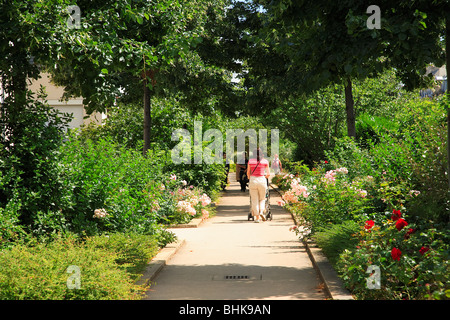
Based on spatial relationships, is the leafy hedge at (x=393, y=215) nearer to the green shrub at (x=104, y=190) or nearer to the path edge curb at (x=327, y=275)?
the path edge curb at (x=327, y=275)

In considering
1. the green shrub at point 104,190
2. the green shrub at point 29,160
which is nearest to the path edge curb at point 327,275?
the green shrub at point 104,190

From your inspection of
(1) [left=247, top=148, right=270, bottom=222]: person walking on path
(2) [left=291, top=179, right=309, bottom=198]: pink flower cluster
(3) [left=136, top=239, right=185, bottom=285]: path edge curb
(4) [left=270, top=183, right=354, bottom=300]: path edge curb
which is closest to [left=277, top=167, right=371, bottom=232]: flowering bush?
(2) [left=291, top=179, right=309, bottom=198]: pink flower cluster

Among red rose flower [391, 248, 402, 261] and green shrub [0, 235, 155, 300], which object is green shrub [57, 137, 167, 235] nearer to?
green shrub [0, 235, 155, 300]

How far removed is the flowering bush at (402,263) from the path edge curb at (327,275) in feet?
0.45

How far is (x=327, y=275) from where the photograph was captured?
772cm

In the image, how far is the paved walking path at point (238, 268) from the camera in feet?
23.3

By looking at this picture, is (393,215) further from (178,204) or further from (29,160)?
(178,204)

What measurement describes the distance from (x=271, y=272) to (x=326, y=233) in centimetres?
141

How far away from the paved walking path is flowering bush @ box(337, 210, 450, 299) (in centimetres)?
84

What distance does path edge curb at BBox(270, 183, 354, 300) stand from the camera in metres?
6.54

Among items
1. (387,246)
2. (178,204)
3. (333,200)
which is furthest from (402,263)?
(178,204)

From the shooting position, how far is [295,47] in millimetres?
8242

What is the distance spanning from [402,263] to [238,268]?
3.32 m
